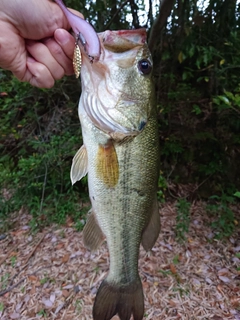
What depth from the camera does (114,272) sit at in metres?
1.97

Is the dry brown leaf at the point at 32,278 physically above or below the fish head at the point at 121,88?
below

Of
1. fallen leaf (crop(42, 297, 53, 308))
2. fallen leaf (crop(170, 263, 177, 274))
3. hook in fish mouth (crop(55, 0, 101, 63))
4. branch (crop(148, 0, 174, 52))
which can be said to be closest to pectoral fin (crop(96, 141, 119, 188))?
hook in fish mouth (crop(55, 0, 101, 63))

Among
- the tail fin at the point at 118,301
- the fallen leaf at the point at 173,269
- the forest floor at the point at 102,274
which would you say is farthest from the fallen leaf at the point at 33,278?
the tail fin at the point at 118,301

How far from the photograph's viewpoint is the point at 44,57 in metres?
1.88

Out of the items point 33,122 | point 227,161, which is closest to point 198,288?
point 227,161

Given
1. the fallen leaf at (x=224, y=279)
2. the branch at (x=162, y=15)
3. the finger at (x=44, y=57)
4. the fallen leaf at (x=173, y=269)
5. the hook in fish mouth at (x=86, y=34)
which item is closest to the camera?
the hook in fish mouth at (x=86, y=34)

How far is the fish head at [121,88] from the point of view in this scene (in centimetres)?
159

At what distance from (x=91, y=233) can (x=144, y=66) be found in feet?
3.19

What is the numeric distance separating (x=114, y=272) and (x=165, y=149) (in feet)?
10.2

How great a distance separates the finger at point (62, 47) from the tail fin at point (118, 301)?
4.37 ft

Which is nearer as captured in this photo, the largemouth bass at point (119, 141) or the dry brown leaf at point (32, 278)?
the largemouth bass at point (119, 141)

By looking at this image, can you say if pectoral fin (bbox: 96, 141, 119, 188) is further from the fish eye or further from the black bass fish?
the fish eye

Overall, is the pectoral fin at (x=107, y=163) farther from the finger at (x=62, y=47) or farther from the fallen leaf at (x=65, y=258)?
the fallen leaf at (x=65, y=258)

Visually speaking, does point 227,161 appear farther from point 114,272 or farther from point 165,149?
point 114,272
